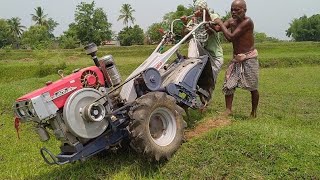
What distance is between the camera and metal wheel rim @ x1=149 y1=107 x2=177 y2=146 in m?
4.96

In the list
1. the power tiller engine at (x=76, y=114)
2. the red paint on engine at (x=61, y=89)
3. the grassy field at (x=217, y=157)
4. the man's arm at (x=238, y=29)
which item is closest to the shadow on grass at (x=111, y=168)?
the grassy field at (x=217, y=157)

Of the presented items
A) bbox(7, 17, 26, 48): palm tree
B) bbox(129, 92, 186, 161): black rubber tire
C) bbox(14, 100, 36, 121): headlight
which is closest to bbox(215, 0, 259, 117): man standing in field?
bbox(129, 92, 186, 161): black rubber tire

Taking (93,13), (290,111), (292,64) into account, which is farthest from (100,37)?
(290,111)

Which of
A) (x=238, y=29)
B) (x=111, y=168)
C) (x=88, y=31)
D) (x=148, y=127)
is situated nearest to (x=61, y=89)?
(x=148, y=127)

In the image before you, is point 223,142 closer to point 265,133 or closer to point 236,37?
point 265,133

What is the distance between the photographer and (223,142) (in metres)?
4.90

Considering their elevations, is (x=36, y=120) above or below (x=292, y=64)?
above

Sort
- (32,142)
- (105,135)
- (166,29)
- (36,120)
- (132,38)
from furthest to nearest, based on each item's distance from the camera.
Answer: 1. (132,38)
2. (32,142)
3. (166,29)
4. (105,135)
5. (36,120)

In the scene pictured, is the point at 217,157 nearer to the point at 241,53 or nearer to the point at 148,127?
the point at 148,127

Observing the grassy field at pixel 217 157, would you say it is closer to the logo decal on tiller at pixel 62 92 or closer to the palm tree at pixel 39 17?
the logo decal on tiller at pixel 62 92

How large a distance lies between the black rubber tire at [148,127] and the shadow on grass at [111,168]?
28 centimetres

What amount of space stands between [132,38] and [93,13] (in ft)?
26.2

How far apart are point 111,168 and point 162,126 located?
90 centimetres

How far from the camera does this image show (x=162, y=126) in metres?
5.13
